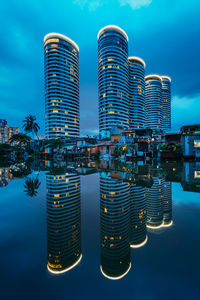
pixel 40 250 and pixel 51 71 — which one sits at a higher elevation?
pixel 51 71

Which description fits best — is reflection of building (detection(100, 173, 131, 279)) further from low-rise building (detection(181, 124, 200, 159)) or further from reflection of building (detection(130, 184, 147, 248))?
low-rise building (detection(181, 124, 200, 159))

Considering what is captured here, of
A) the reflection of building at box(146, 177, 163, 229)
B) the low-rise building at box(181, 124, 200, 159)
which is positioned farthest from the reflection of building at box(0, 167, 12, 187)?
the low-rise building at box(181, 124, 200, 159)

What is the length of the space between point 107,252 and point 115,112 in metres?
94.5

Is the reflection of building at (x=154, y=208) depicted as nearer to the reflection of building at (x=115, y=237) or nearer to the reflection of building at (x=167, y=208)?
the reflection of building at (x=167, y=208)

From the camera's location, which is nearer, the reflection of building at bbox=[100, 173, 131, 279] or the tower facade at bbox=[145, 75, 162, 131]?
the reflection of building at bbox=[100, 173, 131, 279]

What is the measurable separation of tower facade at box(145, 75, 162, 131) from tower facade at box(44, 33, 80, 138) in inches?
2690

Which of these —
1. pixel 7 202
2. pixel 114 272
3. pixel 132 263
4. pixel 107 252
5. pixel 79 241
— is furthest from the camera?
pixel 7 202

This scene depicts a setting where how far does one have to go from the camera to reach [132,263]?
2.58 metres

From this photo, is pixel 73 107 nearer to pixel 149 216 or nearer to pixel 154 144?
pixel 154 144

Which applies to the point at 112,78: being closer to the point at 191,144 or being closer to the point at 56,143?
the point at 56,143

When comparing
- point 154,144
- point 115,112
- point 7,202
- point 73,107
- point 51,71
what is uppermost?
point 51,71

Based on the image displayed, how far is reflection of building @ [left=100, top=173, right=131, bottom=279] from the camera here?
2.48 metres

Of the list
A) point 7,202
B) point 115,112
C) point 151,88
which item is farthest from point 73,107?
point 7,202

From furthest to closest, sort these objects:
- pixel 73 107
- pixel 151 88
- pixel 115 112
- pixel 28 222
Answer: pixel 151 88 → pixel 73 107 → pixel 115 112 → pixel 28 222
